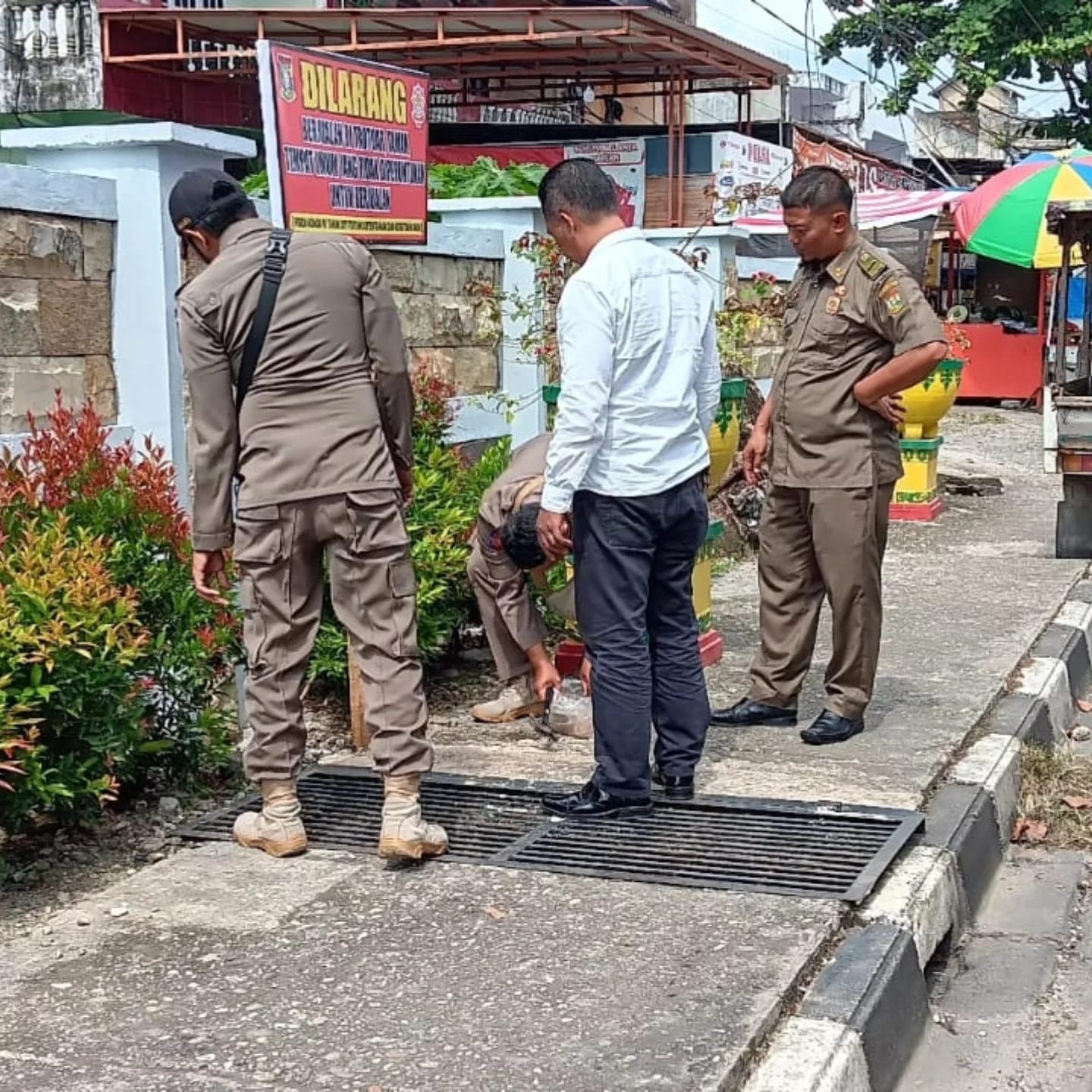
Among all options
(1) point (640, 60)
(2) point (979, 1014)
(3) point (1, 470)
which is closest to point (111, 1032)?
(3) point (1, 470)

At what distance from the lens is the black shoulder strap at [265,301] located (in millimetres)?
3730

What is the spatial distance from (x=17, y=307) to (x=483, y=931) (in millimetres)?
2404

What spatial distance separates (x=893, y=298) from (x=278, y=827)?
2.47m

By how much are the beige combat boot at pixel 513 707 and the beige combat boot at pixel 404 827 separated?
1.35m

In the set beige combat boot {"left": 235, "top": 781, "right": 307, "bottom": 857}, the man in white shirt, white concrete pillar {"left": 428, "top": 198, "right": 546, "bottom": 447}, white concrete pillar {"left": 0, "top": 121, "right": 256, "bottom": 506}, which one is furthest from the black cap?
white concrete pillar {"left": 428, "top": 198, "right": 546, "bottom": 447}

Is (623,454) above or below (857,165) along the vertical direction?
below

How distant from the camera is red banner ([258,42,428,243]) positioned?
184 inches

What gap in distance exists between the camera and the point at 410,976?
3258 mm

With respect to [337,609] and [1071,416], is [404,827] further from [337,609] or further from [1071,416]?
[1071,416]

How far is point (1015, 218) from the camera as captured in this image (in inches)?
622

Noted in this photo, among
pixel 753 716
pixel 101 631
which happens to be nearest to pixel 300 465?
pixel 101 631

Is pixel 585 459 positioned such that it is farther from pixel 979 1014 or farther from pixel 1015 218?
pixel 1015 218

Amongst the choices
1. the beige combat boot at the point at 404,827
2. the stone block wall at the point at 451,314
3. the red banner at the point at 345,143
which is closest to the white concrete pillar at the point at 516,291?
the stone block wall at the point at 451,314

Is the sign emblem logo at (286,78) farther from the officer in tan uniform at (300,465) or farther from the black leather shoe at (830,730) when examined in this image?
the black leather shoe at (830,730)
